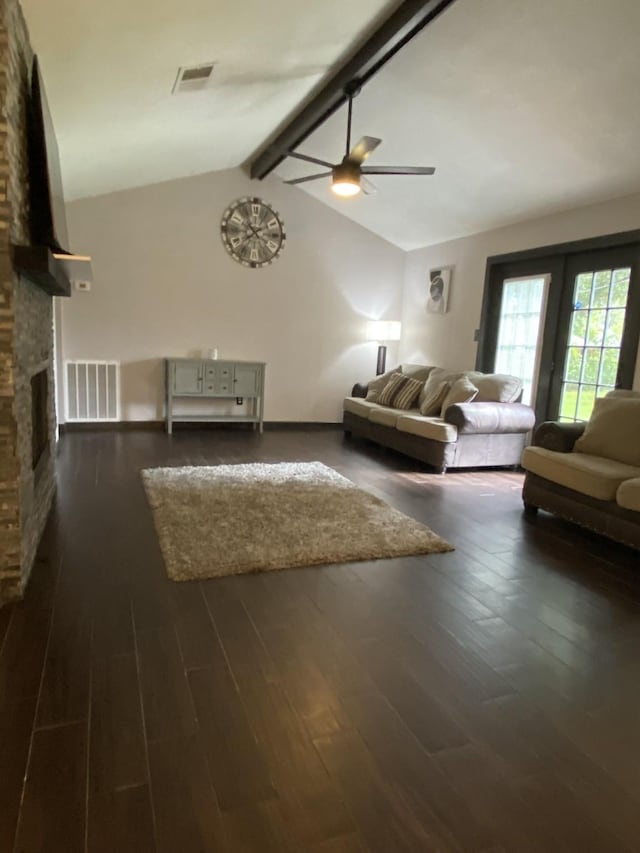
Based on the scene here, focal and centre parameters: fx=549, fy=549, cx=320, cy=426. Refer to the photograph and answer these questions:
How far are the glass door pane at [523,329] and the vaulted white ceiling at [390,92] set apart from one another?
0.67 metres

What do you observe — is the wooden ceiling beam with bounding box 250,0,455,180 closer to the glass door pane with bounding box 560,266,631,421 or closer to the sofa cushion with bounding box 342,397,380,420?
the glass door pane with bounding box 560,266,631,421

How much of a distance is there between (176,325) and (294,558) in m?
4.15

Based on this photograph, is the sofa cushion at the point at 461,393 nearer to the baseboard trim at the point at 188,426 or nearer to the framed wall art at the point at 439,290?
the framed wall art at the point at 439,290

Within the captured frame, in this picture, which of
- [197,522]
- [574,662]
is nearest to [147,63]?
[197,522]

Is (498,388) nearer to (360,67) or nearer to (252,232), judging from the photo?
(360,67)

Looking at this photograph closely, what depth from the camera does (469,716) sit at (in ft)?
5.77

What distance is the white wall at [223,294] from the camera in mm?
5922

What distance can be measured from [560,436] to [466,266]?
9.26ft

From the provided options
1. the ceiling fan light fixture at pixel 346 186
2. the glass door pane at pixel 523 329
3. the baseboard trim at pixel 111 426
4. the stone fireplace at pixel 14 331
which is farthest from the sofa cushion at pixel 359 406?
the stone fireplace at pixel 14 331

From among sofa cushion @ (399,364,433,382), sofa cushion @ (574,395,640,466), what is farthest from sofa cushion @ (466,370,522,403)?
sofa cushion @ (574,395,640,466)

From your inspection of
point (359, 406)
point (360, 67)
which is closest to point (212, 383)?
point (359, 406)

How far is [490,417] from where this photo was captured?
500cm

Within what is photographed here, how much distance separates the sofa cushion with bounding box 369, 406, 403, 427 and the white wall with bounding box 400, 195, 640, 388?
1.08 meters

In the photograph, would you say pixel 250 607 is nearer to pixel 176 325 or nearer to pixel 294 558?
pixel 294 558
